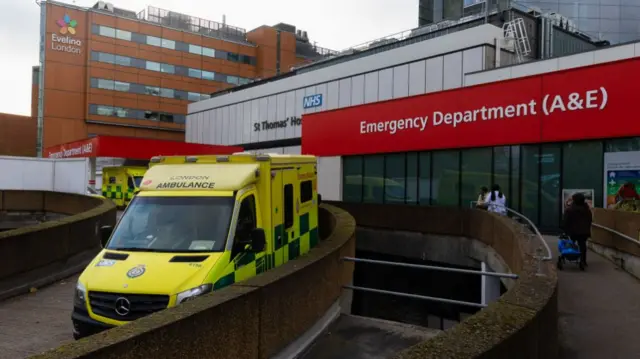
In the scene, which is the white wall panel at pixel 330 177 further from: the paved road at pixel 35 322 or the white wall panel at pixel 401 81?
the paved road at pixel 35 322

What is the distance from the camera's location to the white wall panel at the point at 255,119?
141ft

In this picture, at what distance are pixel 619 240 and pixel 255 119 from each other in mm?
35166

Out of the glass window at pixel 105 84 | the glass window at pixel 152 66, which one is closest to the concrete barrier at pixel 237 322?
the glass window at pixel 105 84

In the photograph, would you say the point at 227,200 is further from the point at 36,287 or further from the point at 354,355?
the point at 36,287

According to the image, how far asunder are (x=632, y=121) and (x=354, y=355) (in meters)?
13.5

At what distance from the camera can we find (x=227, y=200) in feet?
22.7

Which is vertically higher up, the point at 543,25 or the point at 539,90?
the point at 543,25

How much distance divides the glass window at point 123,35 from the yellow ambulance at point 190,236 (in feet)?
206

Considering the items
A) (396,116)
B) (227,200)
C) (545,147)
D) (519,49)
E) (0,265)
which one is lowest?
(0,265)

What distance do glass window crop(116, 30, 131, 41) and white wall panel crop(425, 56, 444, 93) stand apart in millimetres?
48534

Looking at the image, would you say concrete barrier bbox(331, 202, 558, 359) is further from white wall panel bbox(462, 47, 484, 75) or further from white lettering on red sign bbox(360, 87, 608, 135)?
white wall panel bbox(462, 47, 484, 75)

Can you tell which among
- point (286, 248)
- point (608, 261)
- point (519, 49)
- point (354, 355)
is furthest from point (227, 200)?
point (519, 49)

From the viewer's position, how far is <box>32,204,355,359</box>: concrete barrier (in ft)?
11.7

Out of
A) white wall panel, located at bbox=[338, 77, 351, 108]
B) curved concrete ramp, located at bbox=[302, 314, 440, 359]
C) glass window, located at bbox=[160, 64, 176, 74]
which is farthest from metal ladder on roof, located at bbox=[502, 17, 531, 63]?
glass window, located at bbox=[160, 64, 176, 74]
